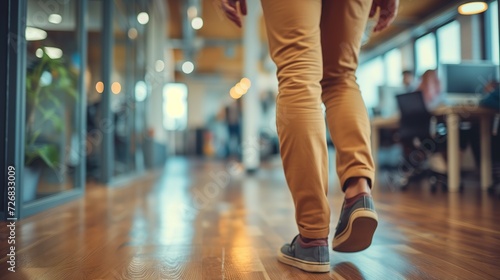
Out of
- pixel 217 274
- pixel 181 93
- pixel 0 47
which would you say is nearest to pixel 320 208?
pixel 217 274

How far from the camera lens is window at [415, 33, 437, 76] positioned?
759 centimetres

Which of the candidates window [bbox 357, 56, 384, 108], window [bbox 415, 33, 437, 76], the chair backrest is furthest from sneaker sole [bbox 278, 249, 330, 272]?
window [bbox 357, 56, 384, 108]

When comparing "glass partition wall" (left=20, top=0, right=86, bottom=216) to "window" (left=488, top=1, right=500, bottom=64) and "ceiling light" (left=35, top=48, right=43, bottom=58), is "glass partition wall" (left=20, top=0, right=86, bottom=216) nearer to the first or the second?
"ceiling light" (left=35, top=48, right=43, bottom=58)

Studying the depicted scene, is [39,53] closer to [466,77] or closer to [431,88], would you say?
[431,88]

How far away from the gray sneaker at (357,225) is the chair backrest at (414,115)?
244cm

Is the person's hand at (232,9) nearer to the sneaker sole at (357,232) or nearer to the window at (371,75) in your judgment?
the sneaker sole at (357,232)

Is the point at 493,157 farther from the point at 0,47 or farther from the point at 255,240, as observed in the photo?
the point at 0,47

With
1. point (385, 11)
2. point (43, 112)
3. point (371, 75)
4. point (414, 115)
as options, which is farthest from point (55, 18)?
point (371, 75)

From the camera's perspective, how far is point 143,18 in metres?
5.29

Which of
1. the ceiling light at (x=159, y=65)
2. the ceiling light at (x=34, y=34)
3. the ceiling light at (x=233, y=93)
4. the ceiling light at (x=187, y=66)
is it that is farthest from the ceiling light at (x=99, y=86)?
the ceiling light at (x=233, y=93)

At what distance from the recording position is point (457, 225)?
1.42 metres

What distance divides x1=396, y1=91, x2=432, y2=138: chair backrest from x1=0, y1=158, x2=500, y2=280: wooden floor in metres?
1.20

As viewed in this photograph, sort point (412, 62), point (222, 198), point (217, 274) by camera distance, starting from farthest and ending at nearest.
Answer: point (412, 62) → point (222, 198) → point (217, 274)

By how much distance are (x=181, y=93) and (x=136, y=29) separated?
9600mm
